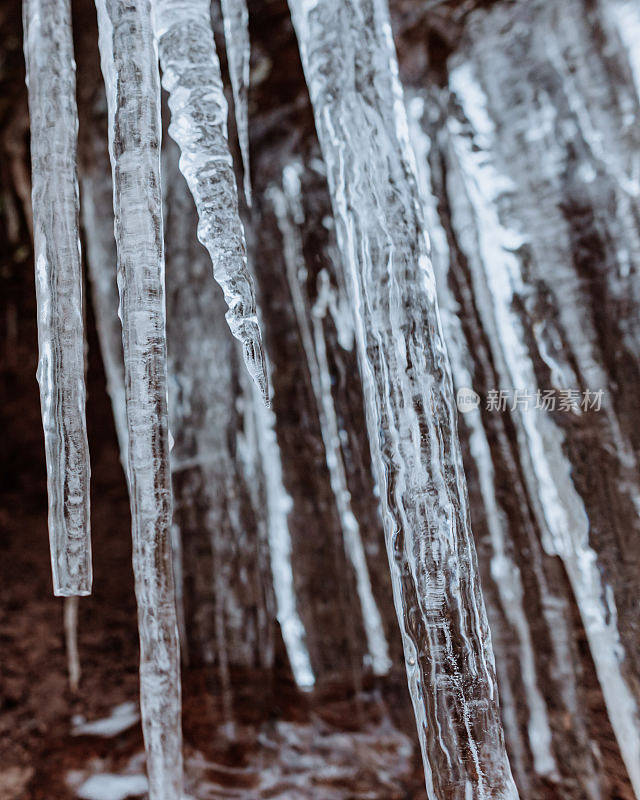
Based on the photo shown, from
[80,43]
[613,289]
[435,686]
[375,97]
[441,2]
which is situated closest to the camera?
[435,686]

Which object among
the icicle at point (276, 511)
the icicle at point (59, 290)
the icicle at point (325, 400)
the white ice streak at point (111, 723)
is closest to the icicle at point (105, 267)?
the icicle at point (276, 511)

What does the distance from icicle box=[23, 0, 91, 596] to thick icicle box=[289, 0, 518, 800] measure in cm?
37

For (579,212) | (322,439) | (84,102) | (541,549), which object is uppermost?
(84,102)

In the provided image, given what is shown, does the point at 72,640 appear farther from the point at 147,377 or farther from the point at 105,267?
the point at 147,377

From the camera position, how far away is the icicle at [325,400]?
147cm

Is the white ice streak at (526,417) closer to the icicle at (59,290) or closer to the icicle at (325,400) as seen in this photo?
the icicle at (325,400)

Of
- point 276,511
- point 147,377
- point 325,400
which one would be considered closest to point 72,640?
point 276,511

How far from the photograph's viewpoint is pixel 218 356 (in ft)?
5.19

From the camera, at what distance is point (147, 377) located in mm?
811

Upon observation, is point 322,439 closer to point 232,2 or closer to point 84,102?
point 232,2

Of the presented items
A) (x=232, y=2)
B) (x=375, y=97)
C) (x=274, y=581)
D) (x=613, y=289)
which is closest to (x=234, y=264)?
(x=375, y=97)

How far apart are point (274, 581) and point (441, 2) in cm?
131

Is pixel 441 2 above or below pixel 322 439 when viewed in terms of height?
above

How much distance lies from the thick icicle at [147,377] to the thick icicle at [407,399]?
256 millimetres
